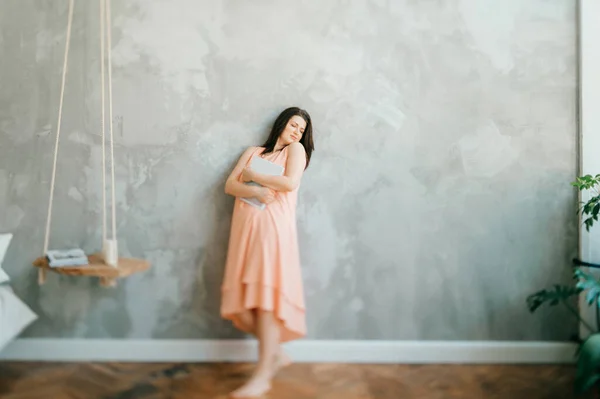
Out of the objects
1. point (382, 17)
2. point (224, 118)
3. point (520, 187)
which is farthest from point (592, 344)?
point (224, 118)

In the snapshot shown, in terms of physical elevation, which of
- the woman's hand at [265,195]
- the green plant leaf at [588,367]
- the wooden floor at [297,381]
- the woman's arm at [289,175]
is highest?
the woman's arm at [289,175]

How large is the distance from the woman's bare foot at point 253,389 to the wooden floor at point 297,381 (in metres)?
0.04

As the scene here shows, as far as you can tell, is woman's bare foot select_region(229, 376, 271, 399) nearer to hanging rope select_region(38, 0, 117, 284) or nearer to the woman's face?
hanging rope select_region(38, 0, 117, 284)

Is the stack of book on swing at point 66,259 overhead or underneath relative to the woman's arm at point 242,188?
underneath

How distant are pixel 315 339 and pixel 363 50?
163 centimetres

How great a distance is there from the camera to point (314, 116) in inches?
107

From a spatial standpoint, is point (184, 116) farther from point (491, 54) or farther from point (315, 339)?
point (491, 54)

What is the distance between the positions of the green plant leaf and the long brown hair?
1.60m

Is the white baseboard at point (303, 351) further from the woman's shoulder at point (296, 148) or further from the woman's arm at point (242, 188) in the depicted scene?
the woman's shoulder at point (296, 148)

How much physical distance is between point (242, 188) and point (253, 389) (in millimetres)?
986

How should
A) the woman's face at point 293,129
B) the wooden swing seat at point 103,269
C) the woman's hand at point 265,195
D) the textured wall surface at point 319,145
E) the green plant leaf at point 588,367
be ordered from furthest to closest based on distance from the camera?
the textured wall surface at point 319,145, the woman's face at point 293,129, the woman's hand at point 265,195, the wooden swing seat at point 103,269, the green plant leaf at point 588,367

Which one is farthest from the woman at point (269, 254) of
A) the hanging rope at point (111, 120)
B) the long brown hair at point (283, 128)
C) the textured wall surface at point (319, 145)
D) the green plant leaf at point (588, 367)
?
the green plant leaf at point (588, 367)

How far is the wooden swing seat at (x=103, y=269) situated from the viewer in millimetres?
2266

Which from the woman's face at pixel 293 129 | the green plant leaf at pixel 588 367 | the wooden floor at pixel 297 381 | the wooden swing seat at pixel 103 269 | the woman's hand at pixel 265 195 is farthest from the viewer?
the woman's face at pixel 293 129
